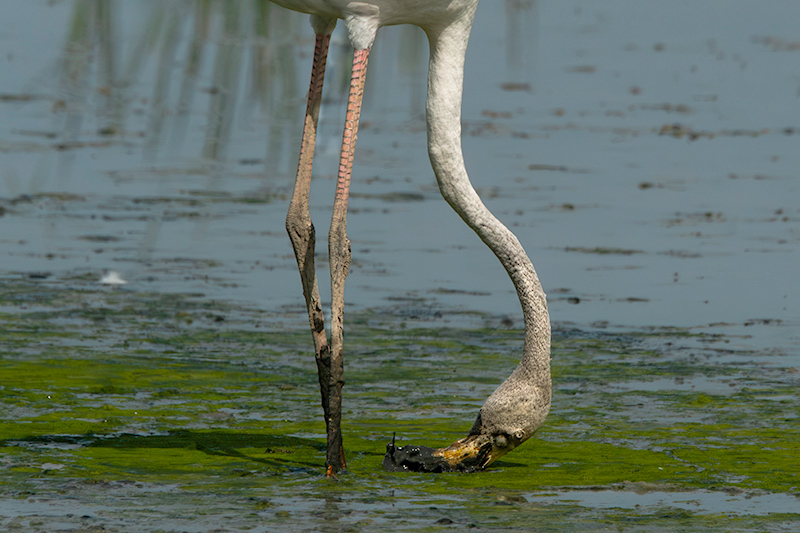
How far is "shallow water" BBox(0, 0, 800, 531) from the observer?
558cm

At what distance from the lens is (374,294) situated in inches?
478

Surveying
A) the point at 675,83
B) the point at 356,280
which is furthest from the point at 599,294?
the point at 675,83

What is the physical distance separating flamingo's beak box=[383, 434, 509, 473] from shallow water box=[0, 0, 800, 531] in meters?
0.13

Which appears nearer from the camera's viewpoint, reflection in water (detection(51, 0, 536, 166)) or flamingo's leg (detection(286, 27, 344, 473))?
reflection in water (detection(51, 0, 536, 166))

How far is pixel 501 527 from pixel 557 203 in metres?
10.2

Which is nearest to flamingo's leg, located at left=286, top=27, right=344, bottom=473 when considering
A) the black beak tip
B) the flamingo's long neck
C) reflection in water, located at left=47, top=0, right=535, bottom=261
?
the black beak tip

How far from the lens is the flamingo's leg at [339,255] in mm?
6938

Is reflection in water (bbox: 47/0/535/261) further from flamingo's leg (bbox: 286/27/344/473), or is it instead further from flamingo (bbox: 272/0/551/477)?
flamingo's leg (bbox: 286/27/344/473)

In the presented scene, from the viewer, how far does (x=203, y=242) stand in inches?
555

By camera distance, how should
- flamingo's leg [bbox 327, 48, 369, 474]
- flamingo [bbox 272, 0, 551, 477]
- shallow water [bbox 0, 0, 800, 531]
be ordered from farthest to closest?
flamingo [bbox 272, 0, 551, 477], flamingo's leg [bbox 327, 48, 369, 474], shallow water [bbox 0, 0, 800, 531]

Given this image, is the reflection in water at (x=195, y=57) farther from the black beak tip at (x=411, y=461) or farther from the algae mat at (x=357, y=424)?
the black beak tip at (x=411, y=461)

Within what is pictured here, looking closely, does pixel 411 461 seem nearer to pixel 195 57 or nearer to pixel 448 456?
pixel 448 456

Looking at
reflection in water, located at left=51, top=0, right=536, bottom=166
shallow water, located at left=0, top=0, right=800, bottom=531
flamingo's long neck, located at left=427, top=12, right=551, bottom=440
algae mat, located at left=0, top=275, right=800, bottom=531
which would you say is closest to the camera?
reflection in water, located at left=51, top=0, right=536, bottom=166

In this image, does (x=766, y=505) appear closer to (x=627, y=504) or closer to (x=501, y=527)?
(x=627, y=504)
